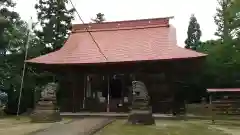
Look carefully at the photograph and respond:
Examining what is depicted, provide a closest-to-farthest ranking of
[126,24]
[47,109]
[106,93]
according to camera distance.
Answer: [47,109], [106,93], [126,24]

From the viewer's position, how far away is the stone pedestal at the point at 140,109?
11.6 meters

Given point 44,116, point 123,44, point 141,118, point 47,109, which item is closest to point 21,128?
point 44,116

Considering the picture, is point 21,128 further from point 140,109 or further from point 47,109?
point 140,109

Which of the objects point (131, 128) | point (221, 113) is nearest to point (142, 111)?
point (131, 128)

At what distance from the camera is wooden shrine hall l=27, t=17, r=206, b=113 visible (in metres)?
Result: 15.2

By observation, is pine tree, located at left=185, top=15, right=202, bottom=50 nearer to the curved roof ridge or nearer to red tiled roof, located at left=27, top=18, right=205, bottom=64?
the curved roof ridge

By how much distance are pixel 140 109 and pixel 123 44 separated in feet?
21.1

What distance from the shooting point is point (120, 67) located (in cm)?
1598

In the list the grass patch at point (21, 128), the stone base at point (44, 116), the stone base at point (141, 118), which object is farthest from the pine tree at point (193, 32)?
the grass patch at point (21, 128)

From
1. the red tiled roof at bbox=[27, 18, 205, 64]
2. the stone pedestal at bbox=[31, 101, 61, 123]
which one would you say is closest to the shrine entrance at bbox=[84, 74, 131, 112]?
the red tiled roof at bbox=[27, 18, 205, 64]

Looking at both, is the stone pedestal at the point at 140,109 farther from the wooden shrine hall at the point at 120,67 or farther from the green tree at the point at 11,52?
the green tree at the point at 11,52

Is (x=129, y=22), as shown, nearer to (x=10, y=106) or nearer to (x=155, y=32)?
(x=155, y=32)

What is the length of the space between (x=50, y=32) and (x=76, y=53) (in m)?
5.42

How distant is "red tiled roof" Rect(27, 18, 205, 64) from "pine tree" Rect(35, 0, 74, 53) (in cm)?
233
